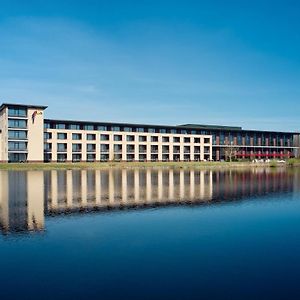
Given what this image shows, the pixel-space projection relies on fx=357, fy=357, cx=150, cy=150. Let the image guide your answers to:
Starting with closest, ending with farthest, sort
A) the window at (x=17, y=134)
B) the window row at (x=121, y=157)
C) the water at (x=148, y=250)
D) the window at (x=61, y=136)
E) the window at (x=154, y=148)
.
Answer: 1. the water at (x=148, y=250)
2. the window at (x=17, y=134)
3. the window at (x=61, y=136)
4. the window row at (x=121, y=157)
5. the window at (x=154, y=148)

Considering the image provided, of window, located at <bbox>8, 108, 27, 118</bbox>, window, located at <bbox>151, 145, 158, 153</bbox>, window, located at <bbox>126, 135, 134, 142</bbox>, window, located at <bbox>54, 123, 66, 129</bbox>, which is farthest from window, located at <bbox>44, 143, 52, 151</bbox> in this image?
window, located at <bbox>151, 145, 158, 153</bbox>

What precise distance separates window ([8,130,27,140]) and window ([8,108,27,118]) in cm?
449

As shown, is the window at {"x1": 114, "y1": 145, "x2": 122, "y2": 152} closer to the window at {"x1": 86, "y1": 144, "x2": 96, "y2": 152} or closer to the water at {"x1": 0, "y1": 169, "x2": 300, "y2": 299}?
the window at {"x1": 86, "y1": 144, "x2": 96, "y2": 152}

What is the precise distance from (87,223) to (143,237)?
448cm

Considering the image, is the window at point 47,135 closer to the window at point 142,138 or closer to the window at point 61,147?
the window at point 61,147

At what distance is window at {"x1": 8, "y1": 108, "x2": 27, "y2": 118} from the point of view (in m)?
99.3

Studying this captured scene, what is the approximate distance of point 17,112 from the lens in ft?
329

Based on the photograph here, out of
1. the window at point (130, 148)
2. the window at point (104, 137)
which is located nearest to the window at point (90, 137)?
the window at point (104, 137)

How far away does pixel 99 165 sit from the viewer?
96.2 m

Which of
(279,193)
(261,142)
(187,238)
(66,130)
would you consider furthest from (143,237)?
(261,142)

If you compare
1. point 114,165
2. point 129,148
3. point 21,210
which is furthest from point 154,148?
point 21,210

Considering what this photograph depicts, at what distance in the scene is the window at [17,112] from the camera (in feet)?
326

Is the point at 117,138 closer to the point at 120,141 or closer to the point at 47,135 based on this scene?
the point at 120,141

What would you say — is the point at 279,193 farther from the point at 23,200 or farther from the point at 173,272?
the point at 173,272
